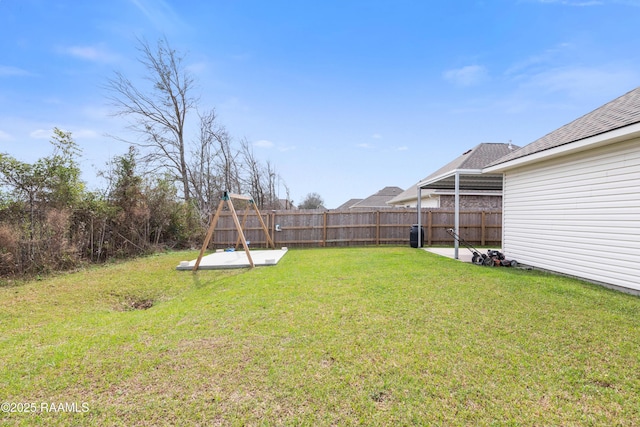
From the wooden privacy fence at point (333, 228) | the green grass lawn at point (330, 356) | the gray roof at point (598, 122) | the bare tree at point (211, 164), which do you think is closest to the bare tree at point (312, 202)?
the bare tree at point (211, 164)

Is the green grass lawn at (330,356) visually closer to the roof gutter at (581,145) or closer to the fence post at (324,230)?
the roof gutter at (581,145)

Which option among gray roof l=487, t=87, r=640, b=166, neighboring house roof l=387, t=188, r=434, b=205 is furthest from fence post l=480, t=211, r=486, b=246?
gray roof l=487, t=87, r=640, b=166

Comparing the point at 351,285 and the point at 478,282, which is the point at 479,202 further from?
the point at 351,285

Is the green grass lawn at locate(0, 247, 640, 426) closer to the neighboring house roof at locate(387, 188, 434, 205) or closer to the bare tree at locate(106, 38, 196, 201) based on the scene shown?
the bare tree at locate(106, 38, 196, 201)

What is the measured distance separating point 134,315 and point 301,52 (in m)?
9.45

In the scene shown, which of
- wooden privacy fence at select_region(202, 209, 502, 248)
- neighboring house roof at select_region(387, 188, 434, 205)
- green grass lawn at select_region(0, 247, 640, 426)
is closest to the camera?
green grass lawn at select_region(0, 247, 640, 426)

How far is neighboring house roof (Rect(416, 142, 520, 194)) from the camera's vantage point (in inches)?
372

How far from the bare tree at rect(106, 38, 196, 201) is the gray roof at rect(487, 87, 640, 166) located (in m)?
14.2

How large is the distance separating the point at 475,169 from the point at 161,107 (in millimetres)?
14859

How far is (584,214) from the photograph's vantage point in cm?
548

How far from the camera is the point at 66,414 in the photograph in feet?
6.14

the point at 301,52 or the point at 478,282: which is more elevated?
the point at 301,52

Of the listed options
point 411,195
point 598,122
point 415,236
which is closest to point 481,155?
point 411,195

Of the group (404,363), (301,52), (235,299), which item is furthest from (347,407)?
(301,52)
